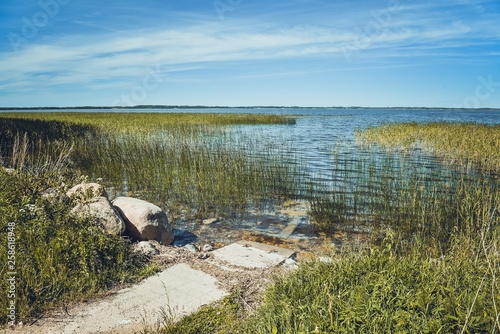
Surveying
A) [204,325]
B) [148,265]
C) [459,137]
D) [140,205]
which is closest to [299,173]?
[140,205]

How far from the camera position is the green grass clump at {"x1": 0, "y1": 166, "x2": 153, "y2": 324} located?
13.9ft

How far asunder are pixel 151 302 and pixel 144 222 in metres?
2.44

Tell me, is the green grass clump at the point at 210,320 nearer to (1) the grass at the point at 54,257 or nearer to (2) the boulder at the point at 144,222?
(1) the grass at the point at 54,257

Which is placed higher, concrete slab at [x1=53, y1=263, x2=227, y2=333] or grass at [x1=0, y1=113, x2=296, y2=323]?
grass at [x1=0, y1=113, x2=296, y2=323]

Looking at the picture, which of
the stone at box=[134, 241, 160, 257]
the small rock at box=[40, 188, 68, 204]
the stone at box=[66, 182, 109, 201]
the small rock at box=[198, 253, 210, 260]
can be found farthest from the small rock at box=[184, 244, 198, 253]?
the small rock at box=[40, 188, 68, 204]

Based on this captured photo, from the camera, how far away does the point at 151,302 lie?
4.34 metres

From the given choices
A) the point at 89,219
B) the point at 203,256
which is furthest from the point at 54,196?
the point at 203,256

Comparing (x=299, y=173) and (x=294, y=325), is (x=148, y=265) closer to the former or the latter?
(x=294, y=325)

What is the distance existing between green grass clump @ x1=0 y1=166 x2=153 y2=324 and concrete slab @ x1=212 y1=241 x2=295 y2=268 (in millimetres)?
1286

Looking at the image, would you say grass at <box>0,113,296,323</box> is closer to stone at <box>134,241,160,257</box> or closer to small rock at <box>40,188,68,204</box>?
small rock at <box>40,188,68,204</box>

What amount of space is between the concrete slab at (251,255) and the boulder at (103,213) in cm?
182

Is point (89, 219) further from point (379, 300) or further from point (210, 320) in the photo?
point (379, 300)

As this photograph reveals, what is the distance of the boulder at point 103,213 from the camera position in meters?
6.07

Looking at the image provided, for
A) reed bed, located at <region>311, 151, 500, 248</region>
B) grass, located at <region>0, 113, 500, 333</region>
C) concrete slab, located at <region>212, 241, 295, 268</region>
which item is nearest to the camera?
grass, located at <region>0, 113, 500, 333</region>
